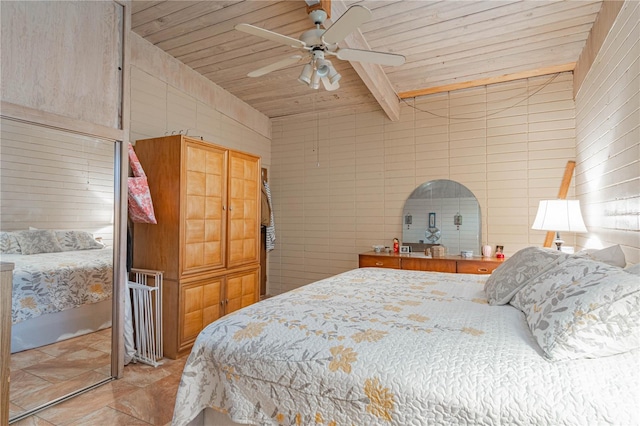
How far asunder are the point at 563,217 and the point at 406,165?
191 cm

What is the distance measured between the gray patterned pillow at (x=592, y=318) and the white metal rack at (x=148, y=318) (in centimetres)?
269

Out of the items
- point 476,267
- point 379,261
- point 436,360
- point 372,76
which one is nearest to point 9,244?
point 436,360

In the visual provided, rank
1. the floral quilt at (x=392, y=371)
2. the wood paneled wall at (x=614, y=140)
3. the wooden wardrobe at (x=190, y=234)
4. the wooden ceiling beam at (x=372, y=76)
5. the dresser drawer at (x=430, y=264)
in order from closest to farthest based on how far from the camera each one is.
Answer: the floral quilt at (x=392, y=371)
the wood paneled wall at (x=614, y=140)
the wooden ceiling beam at (x=372, y=76)
the wooden wardrobe at (x=190, y=234)
the dresser drawer at (x=430, y=264)

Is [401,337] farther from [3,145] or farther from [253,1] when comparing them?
[253,1]

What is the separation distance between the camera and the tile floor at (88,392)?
200 centimetres

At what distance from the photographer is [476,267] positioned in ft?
11.5

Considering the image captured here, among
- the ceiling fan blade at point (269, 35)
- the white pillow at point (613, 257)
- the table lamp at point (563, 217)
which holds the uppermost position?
the ceiling fan blade at point (269, 35)

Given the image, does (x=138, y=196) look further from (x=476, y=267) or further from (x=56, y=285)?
(x=476, y=267)

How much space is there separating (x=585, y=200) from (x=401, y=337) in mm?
2746

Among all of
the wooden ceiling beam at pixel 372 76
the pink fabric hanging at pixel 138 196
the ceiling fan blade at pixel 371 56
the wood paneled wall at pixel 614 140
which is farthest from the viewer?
the pink fabric hanging at pixel 138 196

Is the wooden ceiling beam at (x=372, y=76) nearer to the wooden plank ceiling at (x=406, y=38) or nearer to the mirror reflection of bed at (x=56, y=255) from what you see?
the wooden plank ceiling at (x=406, y=38)

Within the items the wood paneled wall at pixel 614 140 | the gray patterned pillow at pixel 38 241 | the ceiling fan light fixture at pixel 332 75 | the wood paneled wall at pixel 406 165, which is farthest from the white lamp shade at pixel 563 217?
the gray patterned pillow at pixel 38 241

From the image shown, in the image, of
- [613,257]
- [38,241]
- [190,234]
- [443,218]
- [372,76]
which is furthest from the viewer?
[443,218]

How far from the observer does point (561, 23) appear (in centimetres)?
276
